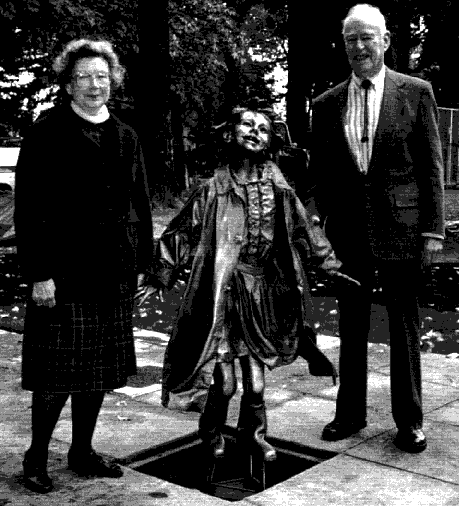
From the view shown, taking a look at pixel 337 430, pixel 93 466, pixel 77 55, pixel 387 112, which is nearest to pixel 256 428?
pixel 337 430

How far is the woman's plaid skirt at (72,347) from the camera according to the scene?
421 centimetres

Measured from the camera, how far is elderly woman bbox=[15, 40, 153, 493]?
13.5ft

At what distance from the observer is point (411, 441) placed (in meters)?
4.82

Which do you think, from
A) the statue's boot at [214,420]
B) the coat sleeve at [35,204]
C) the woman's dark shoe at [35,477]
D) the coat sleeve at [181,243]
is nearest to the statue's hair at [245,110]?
the coat sleeve at [181,243]

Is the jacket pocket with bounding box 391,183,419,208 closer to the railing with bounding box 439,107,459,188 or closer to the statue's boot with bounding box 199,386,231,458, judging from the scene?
the statue's boot with bounding box 199,386,231,458

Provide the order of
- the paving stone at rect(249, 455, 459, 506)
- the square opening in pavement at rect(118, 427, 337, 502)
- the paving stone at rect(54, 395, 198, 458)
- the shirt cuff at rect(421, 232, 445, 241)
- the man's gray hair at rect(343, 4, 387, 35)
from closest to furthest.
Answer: the paving stone at rect(249, 455, 459, 506), the square opening in pavement at rect(118, 427, 337, 502), the man's gray hair at rect(343, 4, 387, 35), the shirt cuff at rect(421, 232, 445, 241), the paving stone at rect(54, 395, 198, 458)

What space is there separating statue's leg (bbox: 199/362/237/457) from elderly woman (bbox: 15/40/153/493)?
47 centimetres

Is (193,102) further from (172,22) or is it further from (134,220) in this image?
(134,220)

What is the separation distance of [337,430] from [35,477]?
1.77 m

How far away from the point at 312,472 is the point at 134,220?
1.57m

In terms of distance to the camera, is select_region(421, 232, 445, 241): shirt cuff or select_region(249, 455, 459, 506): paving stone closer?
select_region(249, 455, 459, 506): paving stone

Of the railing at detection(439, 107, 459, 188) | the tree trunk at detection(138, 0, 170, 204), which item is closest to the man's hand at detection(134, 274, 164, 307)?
the tree trunk at detection(138, 0, 170, 204)

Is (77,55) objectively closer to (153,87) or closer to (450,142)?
(153,87)

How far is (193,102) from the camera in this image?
31.8 metres
